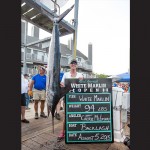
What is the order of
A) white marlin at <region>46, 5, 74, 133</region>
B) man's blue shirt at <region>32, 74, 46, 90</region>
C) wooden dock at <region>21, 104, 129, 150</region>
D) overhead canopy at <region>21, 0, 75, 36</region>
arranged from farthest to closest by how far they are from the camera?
man's blue shirt at <region>32, 74, 46, 90</region>, overhead canopy at <region>21, 0, 75, 36</region>, wooden dock at <region>21, 104, 129, 150</region>, white marlin at <region>46, 5, 74, 133</region>

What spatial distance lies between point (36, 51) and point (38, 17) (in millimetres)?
24427

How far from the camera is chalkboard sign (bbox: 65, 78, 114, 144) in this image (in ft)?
10.8

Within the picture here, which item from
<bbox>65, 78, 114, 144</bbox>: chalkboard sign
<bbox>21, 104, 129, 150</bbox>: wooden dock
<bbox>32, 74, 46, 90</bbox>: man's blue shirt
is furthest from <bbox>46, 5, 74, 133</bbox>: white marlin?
<bbox>32, 74, 46, 90</bbox>: man's blue shirt

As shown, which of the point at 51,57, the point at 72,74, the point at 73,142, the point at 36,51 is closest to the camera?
the point at 51,57

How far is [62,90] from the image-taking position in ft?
9.60

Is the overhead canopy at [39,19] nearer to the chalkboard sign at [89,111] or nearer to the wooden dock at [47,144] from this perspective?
the chalkboard sign at [89,111]

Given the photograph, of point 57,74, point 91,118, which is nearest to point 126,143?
point 91,118

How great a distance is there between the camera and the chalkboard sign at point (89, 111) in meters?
3.28

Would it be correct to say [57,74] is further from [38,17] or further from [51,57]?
[38,17]

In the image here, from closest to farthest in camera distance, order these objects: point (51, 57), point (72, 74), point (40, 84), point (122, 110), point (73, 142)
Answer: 1. point (51, 57)
2. point (73, 142)
3. point (72, 74)
4. point (122, 110)
5. point (40, 84)

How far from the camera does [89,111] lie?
3314mm

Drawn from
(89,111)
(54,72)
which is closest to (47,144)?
(89,111)

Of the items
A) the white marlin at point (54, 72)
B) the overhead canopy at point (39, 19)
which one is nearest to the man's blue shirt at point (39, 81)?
the overhead canopy at point (39, 19)

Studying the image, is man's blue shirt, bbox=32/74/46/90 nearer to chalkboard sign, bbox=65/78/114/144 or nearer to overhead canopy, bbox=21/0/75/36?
overhead canopy, bbox=21/0/75/36
